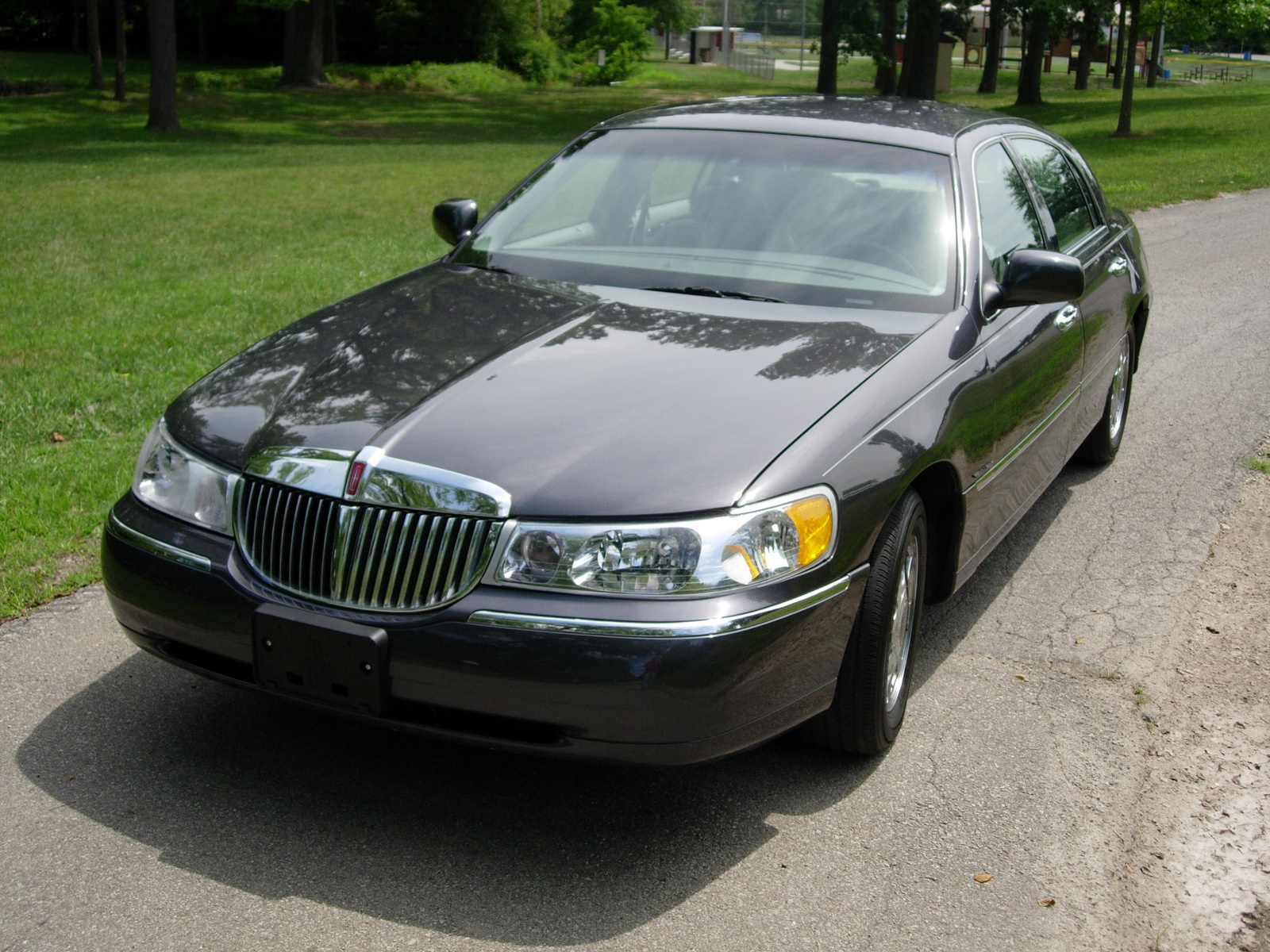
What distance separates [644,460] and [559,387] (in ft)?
1.51

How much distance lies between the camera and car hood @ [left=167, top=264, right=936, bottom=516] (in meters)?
3.04

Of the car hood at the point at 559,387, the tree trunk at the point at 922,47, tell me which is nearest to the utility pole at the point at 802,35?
the tree trunk at the point at 922,47

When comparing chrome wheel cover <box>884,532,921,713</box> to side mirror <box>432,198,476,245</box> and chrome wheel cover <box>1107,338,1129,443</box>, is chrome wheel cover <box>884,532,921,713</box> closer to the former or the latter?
side mirror <box>432,198,476,245</box>

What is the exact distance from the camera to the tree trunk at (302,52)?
4241cm

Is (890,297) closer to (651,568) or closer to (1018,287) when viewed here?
(1018,287)

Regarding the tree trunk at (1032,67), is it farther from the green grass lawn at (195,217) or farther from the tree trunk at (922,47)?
the tree trunk at (922,47)

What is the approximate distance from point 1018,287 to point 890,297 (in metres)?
0.40

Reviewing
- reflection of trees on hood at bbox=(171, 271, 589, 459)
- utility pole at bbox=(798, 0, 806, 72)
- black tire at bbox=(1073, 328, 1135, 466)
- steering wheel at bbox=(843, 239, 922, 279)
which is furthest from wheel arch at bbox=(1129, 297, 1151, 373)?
utility pole at bbox=(798, 0, 806, 72)

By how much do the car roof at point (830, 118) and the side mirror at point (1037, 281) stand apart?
2.09ft

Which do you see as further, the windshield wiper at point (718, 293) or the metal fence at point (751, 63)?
the metal fence at point (751, 63)

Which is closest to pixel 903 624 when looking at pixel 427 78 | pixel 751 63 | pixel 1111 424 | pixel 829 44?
pixel 1111 424

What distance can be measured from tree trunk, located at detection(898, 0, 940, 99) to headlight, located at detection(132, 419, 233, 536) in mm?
31400

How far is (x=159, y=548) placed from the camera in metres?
3.34

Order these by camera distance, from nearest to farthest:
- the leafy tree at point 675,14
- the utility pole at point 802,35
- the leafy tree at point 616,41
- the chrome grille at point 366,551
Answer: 1. the chrome grille at point 366,551
2. the leafy tree at point 616,41
3. the utility pole at point 802,35
4. the leafy tree at point 675,14
